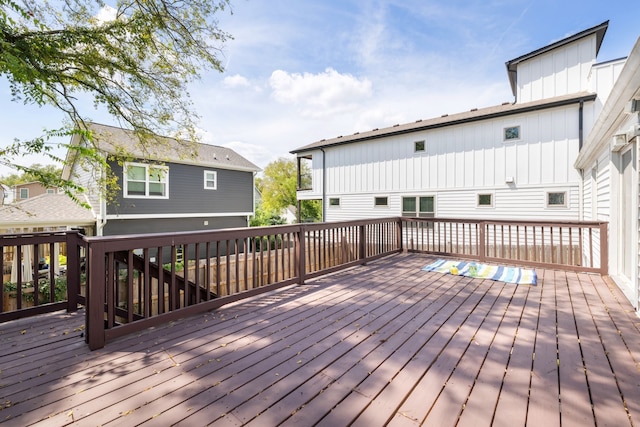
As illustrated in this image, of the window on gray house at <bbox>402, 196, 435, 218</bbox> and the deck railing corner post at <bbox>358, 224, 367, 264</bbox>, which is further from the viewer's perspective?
the window on gray house at <bbox>402, 196, 435, 218</bbox>

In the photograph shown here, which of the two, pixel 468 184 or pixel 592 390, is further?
pixel 468 184

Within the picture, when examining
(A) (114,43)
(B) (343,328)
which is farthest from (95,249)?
(A) (114,43)

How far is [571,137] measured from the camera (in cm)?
787

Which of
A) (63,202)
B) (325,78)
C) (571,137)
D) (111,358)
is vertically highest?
(325,78)

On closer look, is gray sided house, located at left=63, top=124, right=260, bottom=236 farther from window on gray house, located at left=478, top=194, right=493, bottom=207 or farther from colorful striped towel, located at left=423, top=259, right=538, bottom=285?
window on gray house, located at left=478, top=194, right=493, bottom=207

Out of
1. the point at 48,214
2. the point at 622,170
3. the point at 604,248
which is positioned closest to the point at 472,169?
the point at 604,248

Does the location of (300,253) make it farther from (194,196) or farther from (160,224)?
(194,196)

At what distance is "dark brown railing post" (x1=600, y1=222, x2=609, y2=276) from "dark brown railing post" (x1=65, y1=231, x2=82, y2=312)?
6630 millimetres

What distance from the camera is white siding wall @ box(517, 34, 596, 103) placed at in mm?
8578

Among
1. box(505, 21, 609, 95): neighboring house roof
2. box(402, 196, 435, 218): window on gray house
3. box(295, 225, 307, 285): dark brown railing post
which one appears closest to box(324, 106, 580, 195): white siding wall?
box(402, 196, 435, 218): window on gray house

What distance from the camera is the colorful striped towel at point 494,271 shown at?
4.14 m

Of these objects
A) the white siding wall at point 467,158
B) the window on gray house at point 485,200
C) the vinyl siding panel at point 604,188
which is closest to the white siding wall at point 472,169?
the white siding wall at point 467,158

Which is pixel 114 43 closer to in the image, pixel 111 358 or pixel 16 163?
pixel 16 163

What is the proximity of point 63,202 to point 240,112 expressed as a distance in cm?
756
